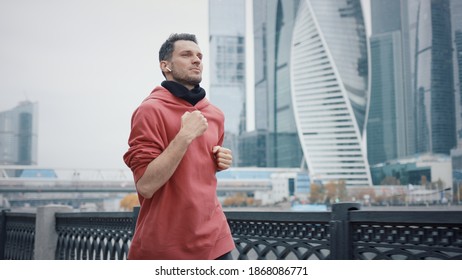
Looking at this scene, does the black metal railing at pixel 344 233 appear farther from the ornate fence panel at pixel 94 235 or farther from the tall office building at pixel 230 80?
the tall office building at pixel 230 80

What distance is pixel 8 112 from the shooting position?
487cm

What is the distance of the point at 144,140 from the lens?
1.29 meters

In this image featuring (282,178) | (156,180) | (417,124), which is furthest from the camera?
(282,178)

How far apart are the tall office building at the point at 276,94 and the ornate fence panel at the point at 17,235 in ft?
235

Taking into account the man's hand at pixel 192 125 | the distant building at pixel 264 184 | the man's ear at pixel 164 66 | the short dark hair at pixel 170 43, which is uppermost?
the short dark hair at pixel 170 43

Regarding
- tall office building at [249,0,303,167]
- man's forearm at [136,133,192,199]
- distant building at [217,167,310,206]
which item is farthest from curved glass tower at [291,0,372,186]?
man's forearm at [136,133,192,199]

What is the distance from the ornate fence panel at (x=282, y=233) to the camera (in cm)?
191

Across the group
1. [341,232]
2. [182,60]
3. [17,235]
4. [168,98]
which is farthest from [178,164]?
[17,235]

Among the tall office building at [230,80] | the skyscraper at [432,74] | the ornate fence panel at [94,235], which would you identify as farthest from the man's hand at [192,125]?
the tall office building at [230,80]

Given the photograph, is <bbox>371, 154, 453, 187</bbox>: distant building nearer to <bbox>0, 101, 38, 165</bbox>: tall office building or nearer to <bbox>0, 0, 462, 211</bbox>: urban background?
<bbox>0, 0, 462, 211</bbox>: urban background

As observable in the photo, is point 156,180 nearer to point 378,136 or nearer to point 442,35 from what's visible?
point 442,35

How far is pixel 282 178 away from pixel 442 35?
104 feet

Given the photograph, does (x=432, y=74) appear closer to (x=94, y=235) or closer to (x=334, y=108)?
(x=334, y=108)
